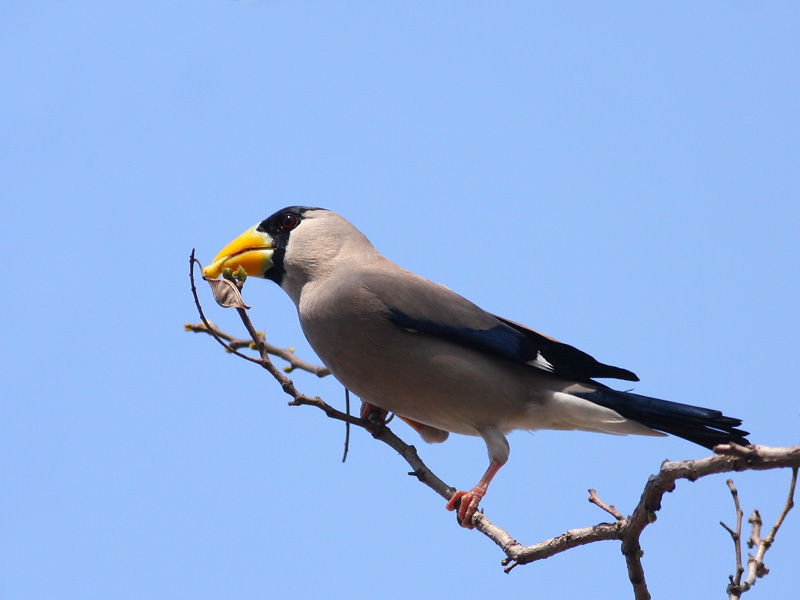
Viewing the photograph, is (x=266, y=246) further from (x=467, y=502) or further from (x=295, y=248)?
(x=467, y=502)

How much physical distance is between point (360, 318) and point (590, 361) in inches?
59.8

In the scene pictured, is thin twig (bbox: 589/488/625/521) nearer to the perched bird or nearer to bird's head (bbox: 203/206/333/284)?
the perched bird

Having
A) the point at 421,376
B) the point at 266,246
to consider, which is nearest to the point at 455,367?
the point at 421,376

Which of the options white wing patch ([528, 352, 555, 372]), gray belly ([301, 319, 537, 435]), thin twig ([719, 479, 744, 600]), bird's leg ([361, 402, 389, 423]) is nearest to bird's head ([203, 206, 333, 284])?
gray belly ([301, 319, 537, 435])

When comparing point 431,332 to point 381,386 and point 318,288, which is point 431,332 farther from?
point 318,288

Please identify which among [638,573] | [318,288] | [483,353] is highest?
[318,288]

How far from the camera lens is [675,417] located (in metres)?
4.52

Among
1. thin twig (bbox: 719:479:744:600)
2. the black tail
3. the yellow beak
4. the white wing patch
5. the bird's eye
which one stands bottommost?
thin twig (bbox: 719:479:744:600)

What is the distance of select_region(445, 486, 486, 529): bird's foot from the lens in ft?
14.6

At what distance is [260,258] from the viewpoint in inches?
221

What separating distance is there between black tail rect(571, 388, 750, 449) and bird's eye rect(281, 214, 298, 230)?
2400mm

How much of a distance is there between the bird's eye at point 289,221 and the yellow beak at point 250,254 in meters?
0.15

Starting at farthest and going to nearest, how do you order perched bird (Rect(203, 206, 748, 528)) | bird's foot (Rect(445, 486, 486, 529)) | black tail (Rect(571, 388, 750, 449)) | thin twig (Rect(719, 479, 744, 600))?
perched bird (Rect(203, 206, 748, 528)) < bird's foot (Rect(445, 486, 486, 529)) < black tail (Rect(571, 388, 750, 449)) < thin twig (Rect(719, 479, 744, 600))

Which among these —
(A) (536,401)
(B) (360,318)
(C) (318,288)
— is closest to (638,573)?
(A) (536,401)
